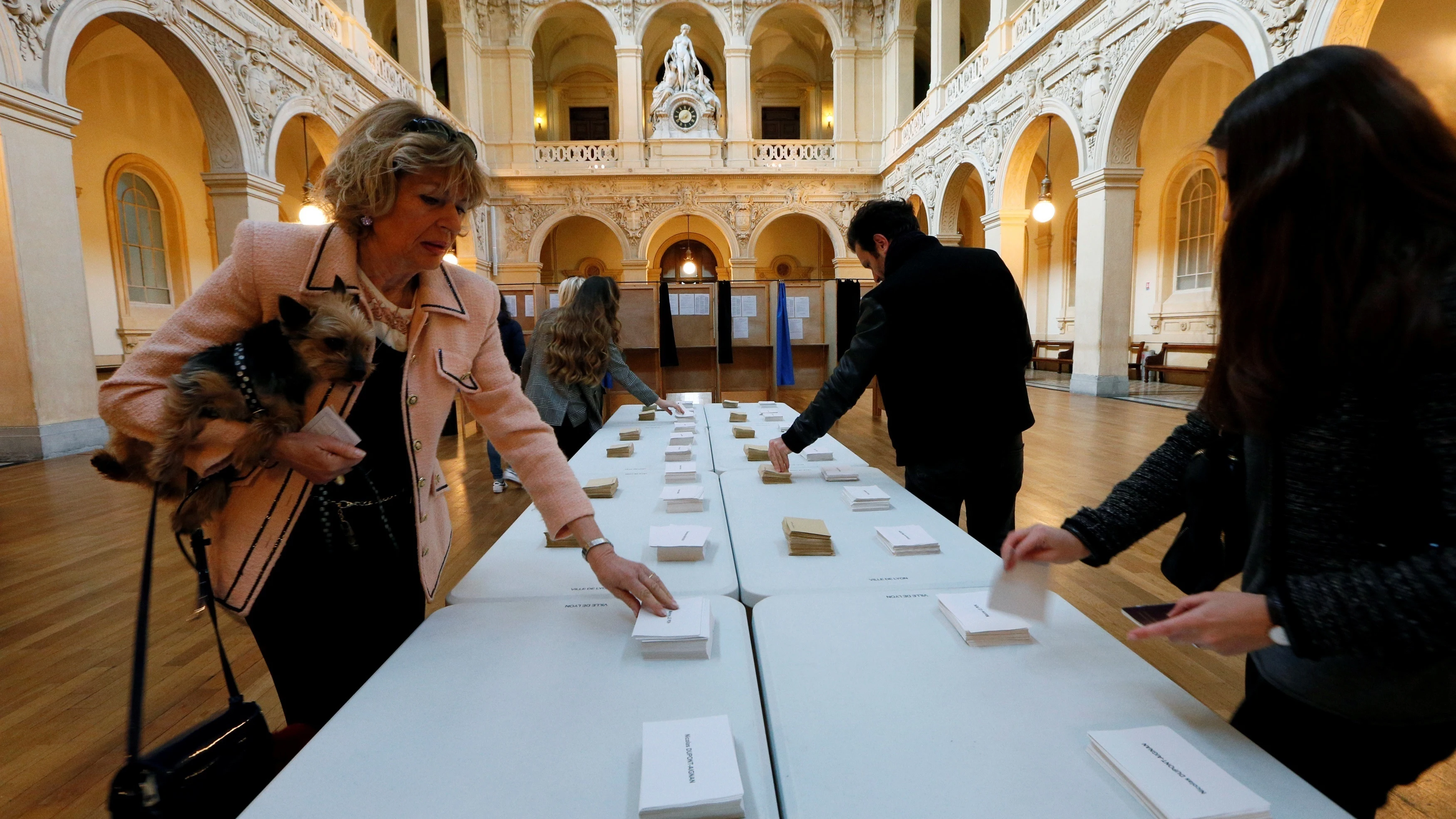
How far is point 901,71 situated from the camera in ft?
56.2

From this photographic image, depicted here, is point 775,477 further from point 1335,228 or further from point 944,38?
point 944,38

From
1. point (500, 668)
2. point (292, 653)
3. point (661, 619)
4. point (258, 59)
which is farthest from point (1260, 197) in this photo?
point (258, 59)

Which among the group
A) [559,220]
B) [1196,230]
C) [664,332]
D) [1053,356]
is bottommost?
[1053,356]

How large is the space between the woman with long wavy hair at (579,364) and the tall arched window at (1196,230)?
12461mm

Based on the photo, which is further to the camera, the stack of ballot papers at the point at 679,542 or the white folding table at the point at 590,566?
the stack of ballot papers at the point at 679,542

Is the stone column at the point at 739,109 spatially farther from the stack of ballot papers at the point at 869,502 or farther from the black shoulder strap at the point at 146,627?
the black shoulder strap at the point at 146,627

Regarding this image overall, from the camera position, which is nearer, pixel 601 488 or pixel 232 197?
pixel 601 488

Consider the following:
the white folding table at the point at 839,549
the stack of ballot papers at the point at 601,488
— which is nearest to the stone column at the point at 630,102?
the stack of ballot papers at the point at 601,488

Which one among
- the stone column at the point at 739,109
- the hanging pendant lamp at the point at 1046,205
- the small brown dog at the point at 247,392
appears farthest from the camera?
the stone column at the point at 739,109

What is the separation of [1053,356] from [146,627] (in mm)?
18961

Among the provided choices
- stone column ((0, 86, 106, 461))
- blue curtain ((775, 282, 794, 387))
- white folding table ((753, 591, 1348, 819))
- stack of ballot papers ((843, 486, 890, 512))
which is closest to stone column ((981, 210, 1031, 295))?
blue curtain ((775, 282, 794, 387))

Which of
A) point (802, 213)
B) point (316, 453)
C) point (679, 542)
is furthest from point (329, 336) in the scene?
point (802, 213)

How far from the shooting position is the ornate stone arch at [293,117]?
9031 mm

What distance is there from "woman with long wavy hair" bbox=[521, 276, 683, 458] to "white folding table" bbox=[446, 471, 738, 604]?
2090mm
